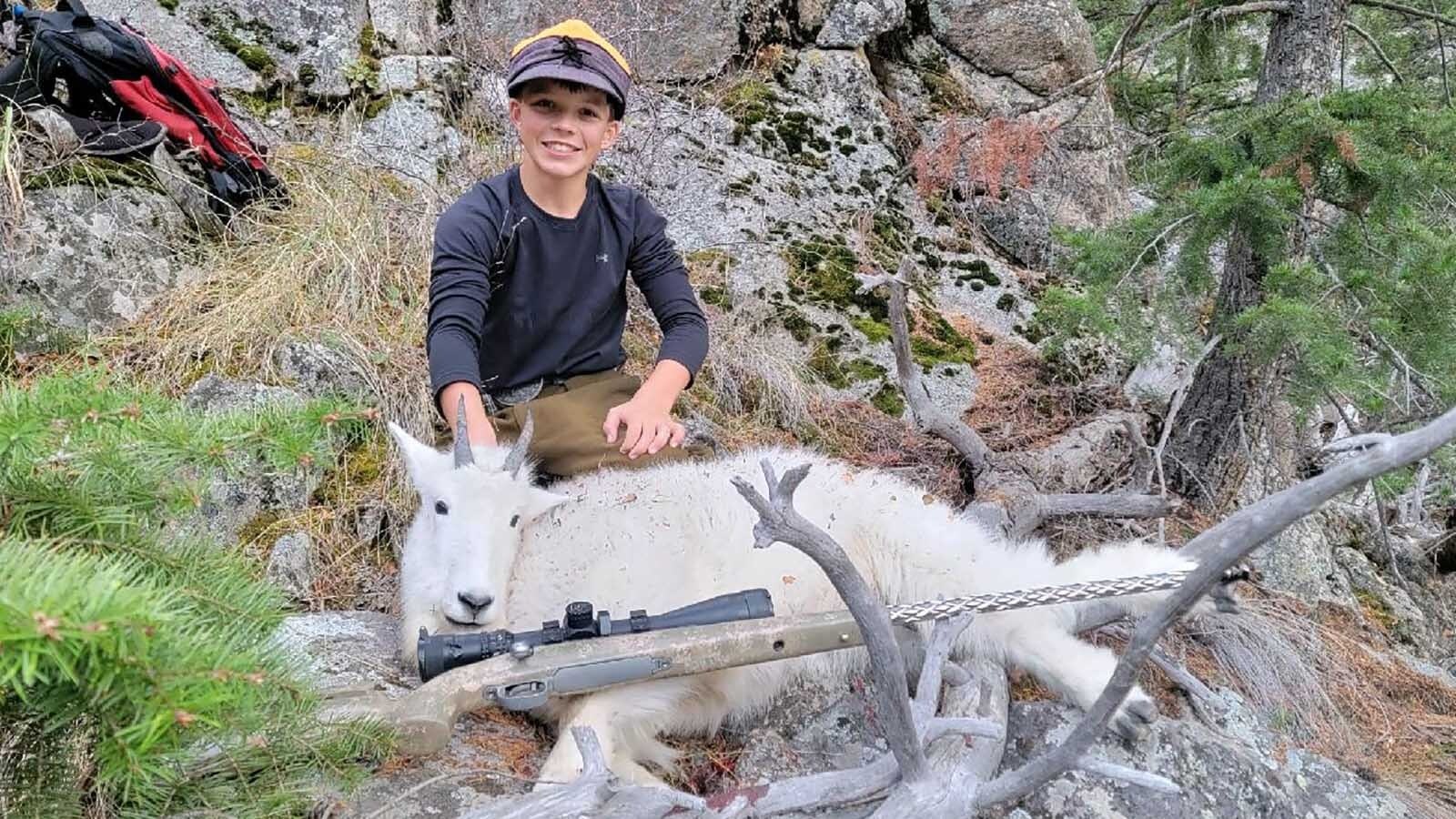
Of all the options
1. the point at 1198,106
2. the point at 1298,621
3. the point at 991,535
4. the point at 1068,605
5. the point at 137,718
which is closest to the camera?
the point at 137,718

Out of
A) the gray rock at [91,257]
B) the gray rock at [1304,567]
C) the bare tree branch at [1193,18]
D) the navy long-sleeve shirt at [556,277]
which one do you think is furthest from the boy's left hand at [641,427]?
the gray rock at [91,257]

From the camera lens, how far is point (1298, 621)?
364cm

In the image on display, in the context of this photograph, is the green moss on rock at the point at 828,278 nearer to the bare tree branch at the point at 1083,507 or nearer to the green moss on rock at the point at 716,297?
the green moss on rock at the point at 716,297

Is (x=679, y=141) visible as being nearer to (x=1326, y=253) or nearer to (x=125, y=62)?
(x=125, y=62)

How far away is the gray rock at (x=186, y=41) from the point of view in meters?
6.28

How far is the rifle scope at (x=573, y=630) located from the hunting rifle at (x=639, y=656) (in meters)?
0.04

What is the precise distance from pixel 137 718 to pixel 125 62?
517 cm

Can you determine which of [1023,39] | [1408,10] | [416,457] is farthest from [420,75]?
[1408,10]

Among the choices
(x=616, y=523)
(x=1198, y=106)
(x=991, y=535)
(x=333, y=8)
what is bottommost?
(x=991, y=535)

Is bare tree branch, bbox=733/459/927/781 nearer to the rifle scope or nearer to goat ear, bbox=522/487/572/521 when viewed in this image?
the rifle scope

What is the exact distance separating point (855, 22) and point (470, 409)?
19.3 feet

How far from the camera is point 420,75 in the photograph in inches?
263

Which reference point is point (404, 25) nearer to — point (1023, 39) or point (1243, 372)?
point (1023, 39)

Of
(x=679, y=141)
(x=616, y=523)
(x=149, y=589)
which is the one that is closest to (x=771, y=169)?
(x=679, y=141)
